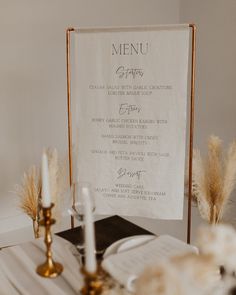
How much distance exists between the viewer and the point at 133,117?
84.6 inches

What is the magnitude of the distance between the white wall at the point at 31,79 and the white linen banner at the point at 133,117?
2.90ft

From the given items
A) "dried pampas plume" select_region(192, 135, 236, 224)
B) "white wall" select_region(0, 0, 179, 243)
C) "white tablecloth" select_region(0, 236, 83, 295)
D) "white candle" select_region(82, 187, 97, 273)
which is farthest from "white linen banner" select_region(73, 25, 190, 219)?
"white candle" select_region(82, 187, 97, 273)

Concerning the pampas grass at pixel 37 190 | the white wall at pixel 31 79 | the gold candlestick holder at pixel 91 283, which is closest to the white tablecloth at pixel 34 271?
the gold candlestick holder at pixel 91 283

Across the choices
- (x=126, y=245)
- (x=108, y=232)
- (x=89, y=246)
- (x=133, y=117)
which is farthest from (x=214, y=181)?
(x=89, y=246)

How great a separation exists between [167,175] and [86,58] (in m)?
0.74

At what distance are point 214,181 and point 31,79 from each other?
1520 mm

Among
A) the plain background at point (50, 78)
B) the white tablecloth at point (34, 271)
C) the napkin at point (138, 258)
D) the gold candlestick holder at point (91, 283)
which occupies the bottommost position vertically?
the white tablecloth at point (34, 271)

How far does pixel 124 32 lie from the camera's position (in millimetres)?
2068

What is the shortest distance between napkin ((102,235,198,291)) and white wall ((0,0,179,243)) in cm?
182

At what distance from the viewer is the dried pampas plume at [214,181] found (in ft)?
7.13

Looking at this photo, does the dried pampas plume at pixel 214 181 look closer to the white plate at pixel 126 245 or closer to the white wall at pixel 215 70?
the white wall at pixel 215 70

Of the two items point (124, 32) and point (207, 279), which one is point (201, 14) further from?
point (207, 279)

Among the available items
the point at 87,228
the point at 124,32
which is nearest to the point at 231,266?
the point at 87,228

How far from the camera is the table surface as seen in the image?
1.67 meters
